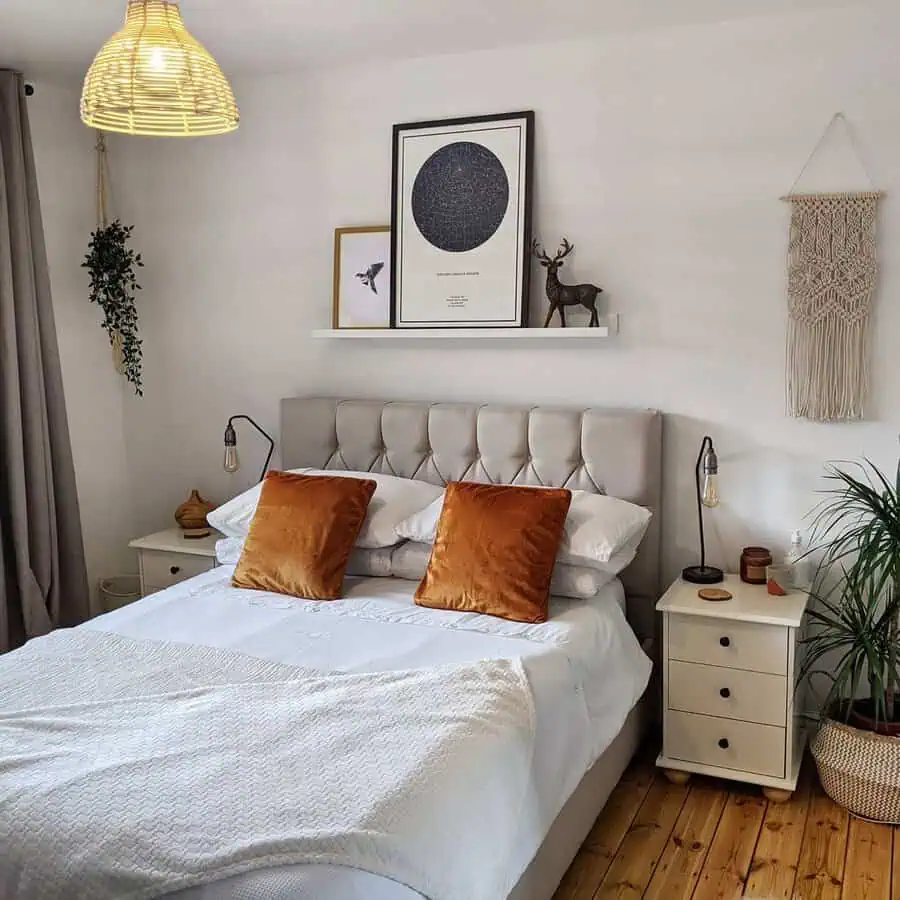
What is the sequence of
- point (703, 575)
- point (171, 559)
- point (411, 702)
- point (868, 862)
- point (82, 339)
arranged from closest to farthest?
point (411, 702)
point (868, 862)
point (703, 575)
point (171, 559)
point (82, 339)

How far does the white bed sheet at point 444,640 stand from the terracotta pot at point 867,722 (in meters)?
0.64

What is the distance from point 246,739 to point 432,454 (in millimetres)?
1762

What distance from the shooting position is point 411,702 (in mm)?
2250

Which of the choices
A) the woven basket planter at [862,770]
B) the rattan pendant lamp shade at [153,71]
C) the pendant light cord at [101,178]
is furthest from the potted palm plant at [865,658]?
the pendant light cord at [101,178]

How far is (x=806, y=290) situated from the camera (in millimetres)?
3197

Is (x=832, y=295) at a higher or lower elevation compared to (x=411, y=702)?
higher

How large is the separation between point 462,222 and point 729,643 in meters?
1.77

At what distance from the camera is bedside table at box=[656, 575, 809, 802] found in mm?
3004

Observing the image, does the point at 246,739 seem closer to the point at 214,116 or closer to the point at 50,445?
the point at 214,116

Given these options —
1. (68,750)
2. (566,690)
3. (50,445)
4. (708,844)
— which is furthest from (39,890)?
(50,445)

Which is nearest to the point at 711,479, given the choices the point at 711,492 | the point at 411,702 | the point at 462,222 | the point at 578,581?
the point at 711,492

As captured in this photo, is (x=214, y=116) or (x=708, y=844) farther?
(x=708, y=844)

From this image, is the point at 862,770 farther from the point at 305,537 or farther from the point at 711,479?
the point at 305,537

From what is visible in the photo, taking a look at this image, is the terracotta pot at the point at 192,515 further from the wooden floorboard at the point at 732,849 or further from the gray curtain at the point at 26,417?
the wooden floorboard at the point at 732,849
